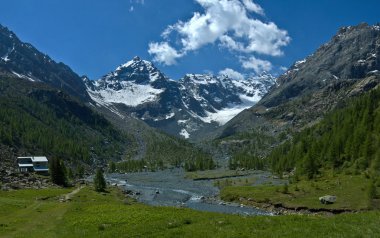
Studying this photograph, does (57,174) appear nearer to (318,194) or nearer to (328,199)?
(318,194)

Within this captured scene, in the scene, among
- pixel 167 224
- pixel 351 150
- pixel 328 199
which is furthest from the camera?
pixel 351 150

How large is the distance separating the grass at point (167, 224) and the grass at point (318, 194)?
56.9m

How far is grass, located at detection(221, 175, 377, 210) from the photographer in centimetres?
9006

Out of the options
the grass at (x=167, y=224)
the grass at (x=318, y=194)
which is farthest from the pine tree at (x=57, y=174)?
the grass at (x=167, y=224)

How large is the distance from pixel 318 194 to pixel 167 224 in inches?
2951

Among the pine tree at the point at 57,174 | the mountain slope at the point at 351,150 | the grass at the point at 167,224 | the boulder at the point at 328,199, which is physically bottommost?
the grass at the point at 167,224

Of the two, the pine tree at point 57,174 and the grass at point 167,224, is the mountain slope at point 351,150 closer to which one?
the pine tree at point 57,174

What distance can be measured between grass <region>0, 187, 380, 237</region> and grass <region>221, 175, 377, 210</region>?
56.9 m

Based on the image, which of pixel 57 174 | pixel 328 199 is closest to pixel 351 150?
pixel 328 199

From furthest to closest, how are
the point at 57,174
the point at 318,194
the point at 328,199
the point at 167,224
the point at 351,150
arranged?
the point at 351,150
the point at 57,174
the point at 318,194
the point at 328,199
the point at 167,224

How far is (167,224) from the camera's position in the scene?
120ft

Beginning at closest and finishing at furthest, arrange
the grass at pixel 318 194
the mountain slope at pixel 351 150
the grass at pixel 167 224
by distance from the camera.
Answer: the grass at pixel 167 224 → the grass at pixel 318 194 → the mountain slope at pixel 351 150

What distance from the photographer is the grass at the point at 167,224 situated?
30438 millimetres

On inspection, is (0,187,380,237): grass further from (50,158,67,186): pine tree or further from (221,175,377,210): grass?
(50,158,67,186): pine tree
